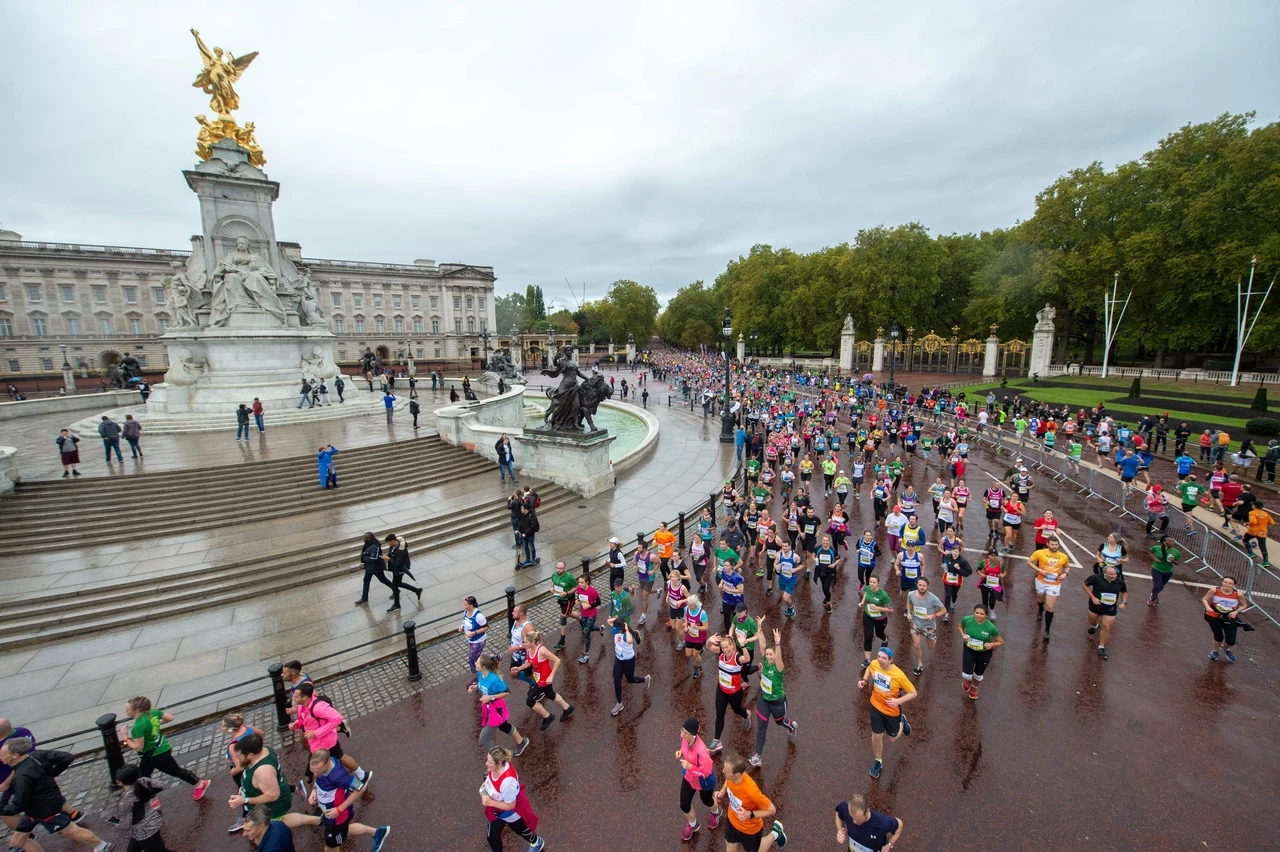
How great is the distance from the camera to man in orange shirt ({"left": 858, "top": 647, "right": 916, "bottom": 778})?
553 cm

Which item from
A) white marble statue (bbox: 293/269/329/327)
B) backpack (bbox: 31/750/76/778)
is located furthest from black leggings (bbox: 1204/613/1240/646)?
white marble statue (bbox: 293/269/329/327)

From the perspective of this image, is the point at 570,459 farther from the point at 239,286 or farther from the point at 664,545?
the point at 239,286

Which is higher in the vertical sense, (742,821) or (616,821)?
(742,821)

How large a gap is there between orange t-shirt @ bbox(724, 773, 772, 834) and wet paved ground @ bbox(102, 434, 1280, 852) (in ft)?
3.15

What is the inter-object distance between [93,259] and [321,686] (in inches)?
3202

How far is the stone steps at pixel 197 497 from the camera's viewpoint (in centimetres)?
1159

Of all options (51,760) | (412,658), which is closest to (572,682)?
(412,658)

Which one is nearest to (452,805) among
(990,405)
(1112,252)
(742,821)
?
(742,821)

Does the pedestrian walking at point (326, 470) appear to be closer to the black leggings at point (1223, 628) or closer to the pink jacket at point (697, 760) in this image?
the pink jacket at point (697, 760)

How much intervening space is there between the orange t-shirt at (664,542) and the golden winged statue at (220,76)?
1307 inches

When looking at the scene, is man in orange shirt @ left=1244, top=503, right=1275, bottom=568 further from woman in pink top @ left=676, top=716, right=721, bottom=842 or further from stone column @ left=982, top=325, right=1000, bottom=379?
stone column @ left=982, top=325, right=1000, bottom=379

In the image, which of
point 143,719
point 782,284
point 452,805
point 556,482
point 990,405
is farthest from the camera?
point 782,284

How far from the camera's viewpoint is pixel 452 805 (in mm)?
5363

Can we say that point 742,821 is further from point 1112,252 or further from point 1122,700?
point 1112,252
